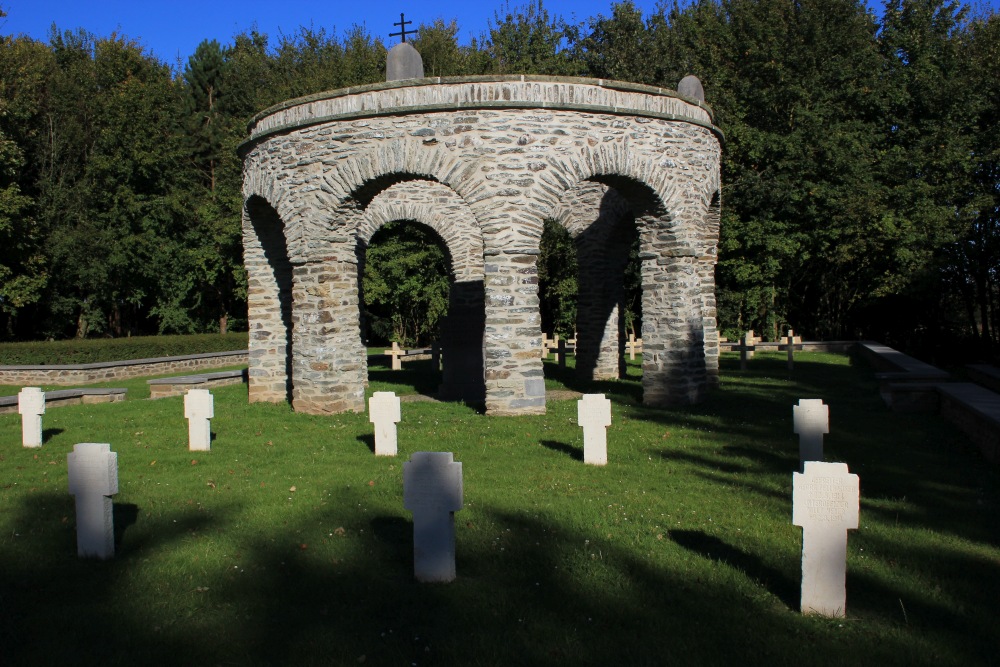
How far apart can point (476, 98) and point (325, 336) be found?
4.48m

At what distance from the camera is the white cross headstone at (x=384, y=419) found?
376 inches

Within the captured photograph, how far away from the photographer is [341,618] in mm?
4832

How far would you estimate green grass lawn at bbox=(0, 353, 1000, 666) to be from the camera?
4402mm

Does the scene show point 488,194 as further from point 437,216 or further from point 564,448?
point 437,216

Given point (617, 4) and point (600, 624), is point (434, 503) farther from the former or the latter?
point (617, 4)

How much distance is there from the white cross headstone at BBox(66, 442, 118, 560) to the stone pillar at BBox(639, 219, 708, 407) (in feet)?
31.6

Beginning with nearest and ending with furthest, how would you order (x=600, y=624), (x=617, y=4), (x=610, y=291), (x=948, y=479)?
(x=600, y=624), (x=948, y=479), (x=610, y=291), (x=617, y=4)

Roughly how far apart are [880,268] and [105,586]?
93.0 feet

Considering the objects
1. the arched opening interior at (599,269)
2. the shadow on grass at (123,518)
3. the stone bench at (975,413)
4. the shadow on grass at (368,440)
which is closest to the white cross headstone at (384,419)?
the shadow on grass at (368,440)

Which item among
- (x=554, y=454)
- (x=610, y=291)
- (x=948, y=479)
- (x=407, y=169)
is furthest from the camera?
(x=610, y=291)

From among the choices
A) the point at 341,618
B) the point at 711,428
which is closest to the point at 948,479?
the point at 711,428

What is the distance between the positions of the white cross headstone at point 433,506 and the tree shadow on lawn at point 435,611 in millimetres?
138

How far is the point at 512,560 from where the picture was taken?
5.76m

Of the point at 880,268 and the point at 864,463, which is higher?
the point at 880,268
